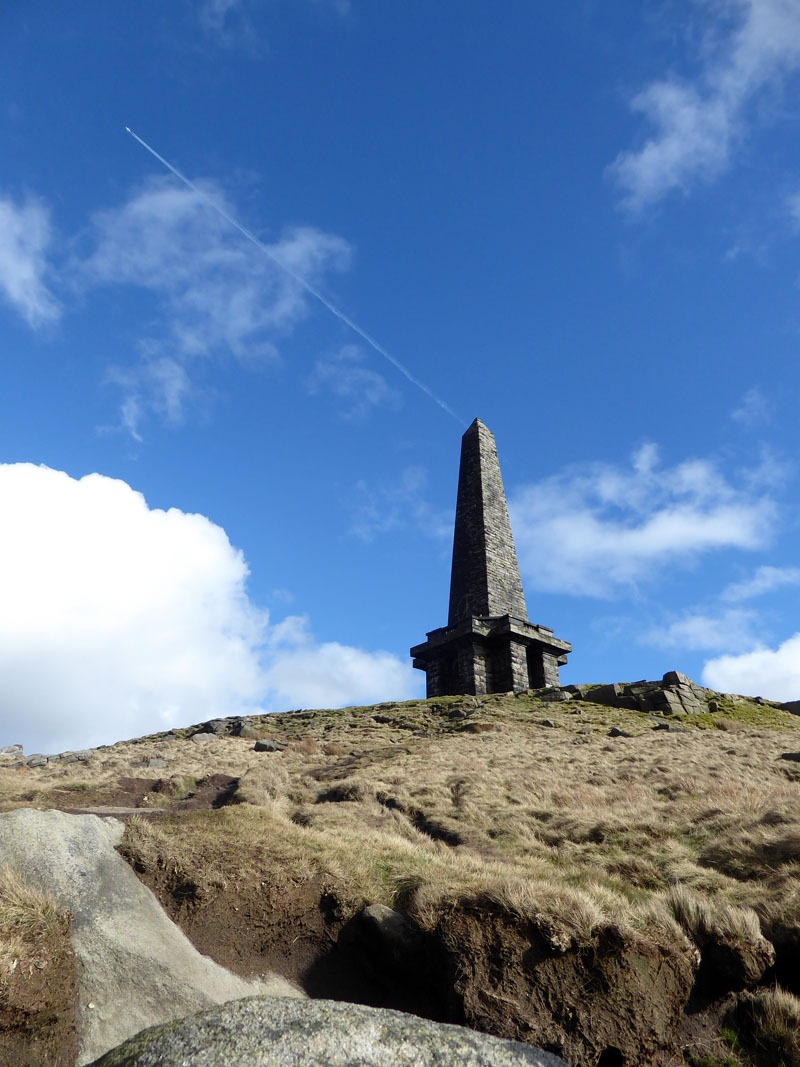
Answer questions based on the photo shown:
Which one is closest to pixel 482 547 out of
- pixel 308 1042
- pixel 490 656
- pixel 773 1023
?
pixel 490 656

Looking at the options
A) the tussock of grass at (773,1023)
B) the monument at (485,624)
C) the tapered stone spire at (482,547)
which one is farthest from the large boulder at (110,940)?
the tapered stone spire at (482,547)

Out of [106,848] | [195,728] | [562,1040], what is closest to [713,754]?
[562,1040]

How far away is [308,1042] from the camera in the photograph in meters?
5.16

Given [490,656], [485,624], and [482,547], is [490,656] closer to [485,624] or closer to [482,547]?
[485,624]

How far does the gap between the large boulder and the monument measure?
2942 cm

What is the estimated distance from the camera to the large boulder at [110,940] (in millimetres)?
7461

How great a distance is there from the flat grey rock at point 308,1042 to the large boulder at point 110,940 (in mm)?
2633

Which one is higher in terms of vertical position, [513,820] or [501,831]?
[513,820]

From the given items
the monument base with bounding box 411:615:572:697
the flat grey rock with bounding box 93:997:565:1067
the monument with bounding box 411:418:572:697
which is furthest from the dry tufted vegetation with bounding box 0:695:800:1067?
the monument with bounding box 411:418:572:697

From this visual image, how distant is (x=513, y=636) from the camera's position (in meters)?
38.2

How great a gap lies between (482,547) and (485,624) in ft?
17.5

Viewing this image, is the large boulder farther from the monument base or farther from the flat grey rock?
the monument base

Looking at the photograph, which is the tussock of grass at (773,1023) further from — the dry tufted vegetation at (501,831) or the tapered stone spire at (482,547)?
the tapered stone spire at (482,547)

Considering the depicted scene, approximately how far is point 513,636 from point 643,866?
86.7 ft
